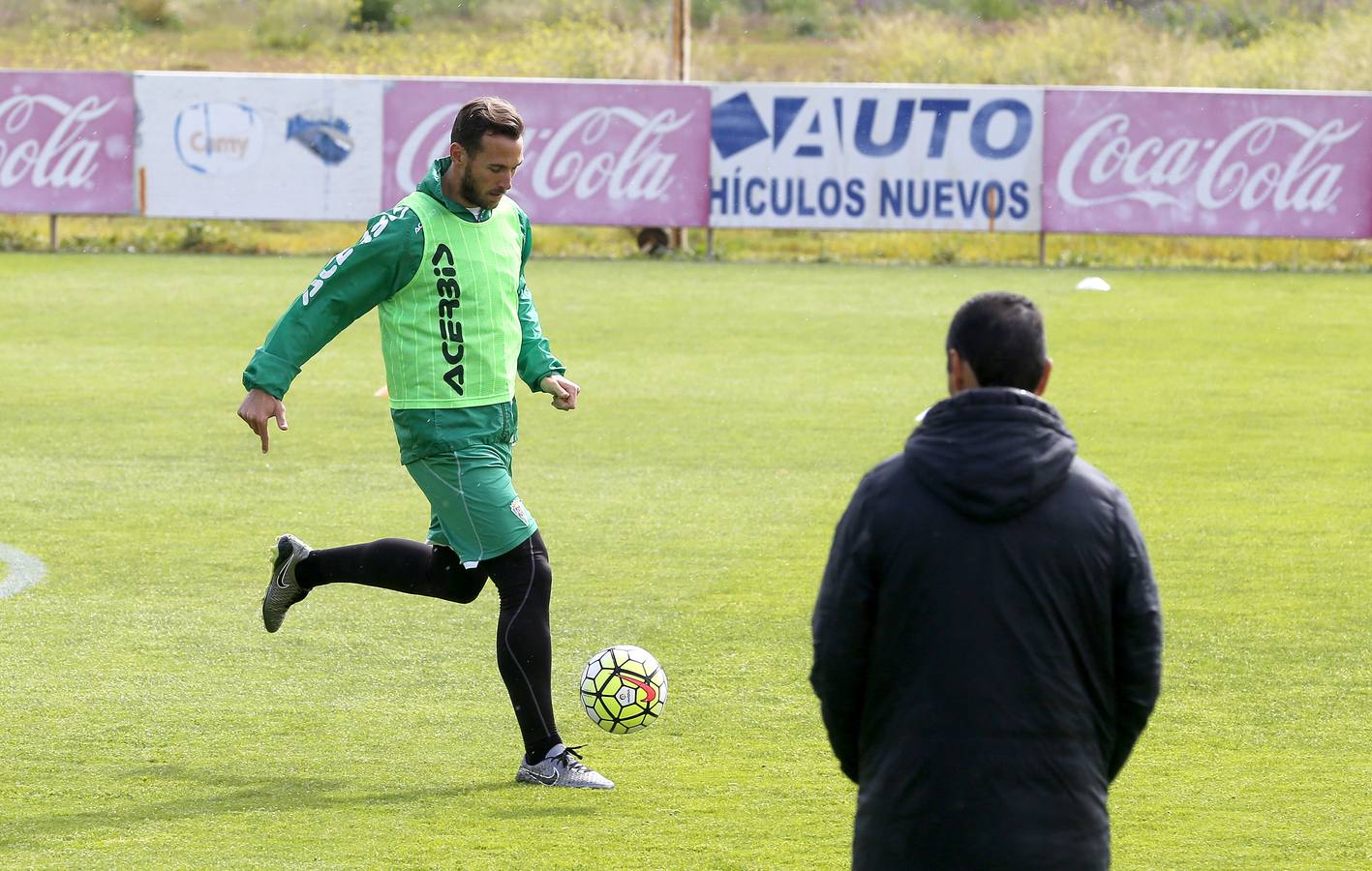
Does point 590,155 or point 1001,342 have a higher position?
point 1001,342

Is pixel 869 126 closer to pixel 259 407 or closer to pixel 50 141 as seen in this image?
pixel 50 141

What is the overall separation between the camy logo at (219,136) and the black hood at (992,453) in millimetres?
22778

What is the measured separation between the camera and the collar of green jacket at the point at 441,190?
18.7 ft

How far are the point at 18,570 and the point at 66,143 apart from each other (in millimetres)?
17940

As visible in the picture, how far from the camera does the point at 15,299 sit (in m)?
19.9

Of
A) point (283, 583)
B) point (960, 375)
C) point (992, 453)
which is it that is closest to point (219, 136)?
point (283, 583)

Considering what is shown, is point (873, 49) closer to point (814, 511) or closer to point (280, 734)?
point (814, 511)

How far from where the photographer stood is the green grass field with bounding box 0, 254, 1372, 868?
5.36 meters

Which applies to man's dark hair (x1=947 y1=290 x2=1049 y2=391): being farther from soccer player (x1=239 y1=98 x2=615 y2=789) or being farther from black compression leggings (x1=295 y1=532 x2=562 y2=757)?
black compression leggings (x1=295 y1=532 x2=562 y2=757)

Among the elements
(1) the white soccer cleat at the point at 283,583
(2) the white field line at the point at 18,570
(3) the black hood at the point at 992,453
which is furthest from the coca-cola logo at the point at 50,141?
(3) the black hood at the point at 992,453

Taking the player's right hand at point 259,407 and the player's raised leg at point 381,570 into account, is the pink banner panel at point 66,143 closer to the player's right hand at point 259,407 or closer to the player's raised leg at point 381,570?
the player's raised leg at point 381,570

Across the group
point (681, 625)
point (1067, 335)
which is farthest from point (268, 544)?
point (1067, 335)

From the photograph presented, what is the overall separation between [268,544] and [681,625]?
239cm

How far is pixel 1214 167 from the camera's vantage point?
2441 cm
